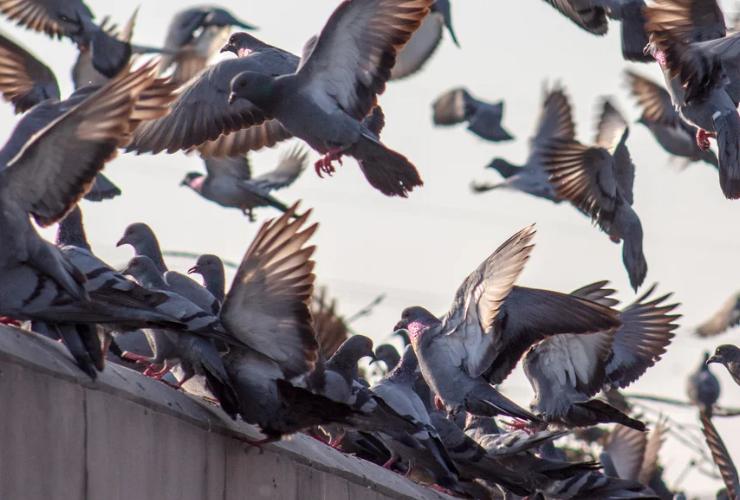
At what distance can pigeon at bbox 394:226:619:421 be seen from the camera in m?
12.5

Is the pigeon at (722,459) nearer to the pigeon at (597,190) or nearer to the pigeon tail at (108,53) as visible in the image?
the pigeon at (597,190)

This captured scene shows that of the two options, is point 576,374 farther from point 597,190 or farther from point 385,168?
point 385,168

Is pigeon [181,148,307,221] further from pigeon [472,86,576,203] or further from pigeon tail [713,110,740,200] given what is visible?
pigeon tail [713,110,740,200]

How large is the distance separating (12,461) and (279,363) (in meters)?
2.37

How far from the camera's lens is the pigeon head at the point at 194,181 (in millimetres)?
21578

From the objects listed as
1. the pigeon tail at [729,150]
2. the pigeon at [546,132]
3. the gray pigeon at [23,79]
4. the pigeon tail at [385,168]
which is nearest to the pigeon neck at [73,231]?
the pigeon tail at [385,168]

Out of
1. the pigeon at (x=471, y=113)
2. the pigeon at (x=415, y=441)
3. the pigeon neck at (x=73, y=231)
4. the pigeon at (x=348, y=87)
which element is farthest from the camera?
the pigeon at (x=471, y=113)

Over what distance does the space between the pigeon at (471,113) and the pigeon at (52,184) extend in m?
16.4

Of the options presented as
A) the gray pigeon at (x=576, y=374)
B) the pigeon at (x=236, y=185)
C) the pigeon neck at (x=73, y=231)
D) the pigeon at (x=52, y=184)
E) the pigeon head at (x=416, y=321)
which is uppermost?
the pigeon at (x=52, y=184)

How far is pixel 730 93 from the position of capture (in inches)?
510

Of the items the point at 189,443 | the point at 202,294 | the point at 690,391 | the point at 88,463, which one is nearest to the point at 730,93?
the point at 202,294

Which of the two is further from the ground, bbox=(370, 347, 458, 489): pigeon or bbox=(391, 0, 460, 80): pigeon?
bbox=(391, 0, 460, 80): pigeon

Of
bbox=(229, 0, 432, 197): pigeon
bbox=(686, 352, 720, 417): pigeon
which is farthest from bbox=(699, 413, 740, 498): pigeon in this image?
bbox=(686, 352, 720, 417): pigeon

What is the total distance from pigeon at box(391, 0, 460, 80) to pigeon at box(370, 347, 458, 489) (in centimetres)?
821
